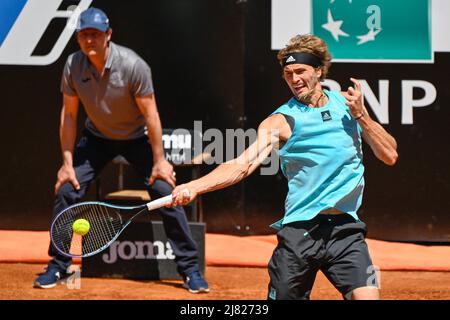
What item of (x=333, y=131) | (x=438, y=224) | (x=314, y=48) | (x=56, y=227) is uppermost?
(x=314, y=48)

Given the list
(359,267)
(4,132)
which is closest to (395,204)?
(4,132)

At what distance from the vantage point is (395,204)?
787 cm

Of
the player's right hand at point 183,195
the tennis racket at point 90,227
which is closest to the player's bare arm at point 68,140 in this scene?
the tennis racket at point 90,227

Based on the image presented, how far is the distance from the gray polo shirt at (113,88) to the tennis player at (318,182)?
2.19m

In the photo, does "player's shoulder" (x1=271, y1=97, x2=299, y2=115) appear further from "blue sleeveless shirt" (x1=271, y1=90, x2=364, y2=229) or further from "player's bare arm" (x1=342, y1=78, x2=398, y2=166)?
"player's bare arm" (x1=342, y1=78, x2=398, y2=166)

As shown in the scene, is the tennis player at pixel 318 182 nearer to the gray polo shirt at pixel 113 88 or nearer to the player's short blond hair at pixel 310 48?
the player's short blond hair at pixel 310 48

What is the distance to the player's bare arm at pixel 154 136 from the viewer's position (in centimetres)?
623

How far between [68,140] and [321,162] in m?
2.80

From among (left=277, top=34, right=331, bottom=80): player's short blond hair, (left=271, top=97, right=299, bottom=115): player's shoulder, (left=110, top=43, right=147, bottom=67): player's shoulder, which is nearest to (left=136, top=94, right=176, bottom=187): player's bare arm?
(left=110, top=43, right=147, bottom=67): player's shoulder

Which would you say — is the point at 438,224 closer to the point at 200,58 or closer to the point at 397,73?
the point at 397,73

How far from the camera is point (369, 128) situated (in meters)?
4.12

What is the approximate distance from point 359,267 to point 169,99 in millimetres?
4128

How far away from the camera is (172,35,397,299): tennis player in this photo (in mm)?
4062

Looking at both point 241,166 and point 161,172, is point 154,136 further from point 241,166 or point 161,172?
point 241,166
